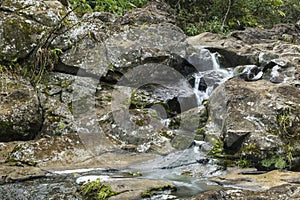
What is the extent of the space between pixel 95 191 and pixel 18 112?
8.55 ft

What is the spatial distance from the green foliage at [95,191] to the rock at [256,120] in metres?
2.32

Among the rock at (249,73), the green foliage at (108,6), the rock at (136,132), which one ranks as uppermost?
the green foliage at (108,6)

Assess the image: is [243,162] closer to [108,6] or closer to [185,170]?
[185,170]

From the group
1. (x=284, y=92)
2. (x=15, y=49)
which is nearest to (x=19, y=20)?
(x=15, y=49)

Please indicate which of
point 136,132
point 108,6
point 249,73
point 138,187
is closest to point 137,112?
point 136,132

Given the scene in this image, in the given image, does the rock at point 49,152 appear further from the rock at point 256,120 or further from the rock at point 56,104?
the rock at point 256,120

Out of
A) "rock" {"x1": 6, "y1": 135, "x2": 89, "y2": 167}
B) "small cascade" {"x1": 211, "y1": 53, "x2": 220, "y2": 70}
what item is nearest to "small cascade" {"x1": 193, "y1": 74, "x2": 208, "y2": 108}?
"small cascade" {"x1": 211, "y1": 53, "x2": 220, "y2": 70}

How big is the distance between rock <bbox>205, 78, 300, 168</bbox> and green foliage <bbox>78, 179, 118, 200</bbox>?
232 cm

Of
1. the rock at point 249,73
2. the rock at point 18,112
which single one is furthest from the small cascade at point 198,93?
the rock at point 18,112

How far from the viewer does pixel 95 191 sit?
3896mm

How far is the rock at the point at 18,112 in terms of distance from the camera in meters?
5.68

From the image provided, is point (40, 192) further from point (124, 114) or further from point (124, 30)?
point (124, 30)

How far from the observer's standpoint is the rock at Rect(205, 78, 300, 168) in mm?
5180

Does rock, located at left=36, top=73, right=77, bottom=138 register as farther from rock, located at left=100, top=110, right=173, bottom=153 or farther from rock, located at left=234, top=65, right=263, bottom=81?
rock, located at left=234, top=65, right=263, bottom=81
